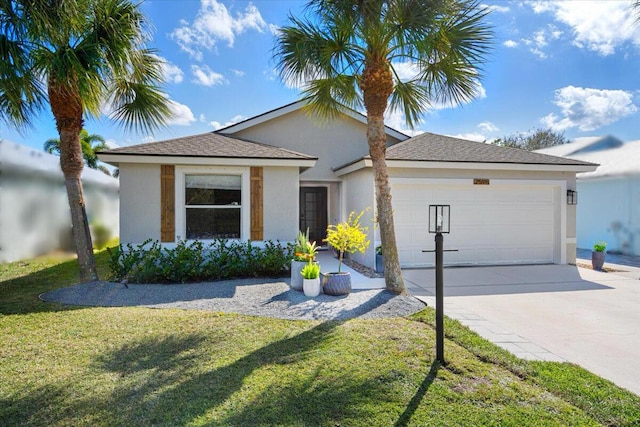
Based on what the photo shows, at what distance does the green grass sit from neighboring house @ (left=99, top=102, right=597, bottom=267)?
455 cm

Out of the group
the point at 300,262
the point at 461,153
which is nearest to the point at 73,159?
the point at 300,262

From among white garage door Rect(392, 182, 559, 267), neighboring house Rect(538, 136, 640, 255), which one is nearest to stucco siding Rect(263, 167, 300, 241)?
white garage door Rect(392, 182, 559, 267)

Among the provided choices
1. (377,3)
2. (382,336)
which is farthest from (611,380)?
(377,3)

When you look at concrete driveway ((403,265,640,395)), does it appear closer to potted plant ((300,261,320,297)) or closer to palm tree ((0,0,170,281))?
potted plant ((300,261,320,297))

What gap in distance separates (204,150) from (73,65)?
12.9ft

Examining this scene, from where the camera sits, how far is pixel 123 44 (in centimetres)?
741

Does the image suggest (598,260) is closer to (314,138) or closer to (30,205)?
(314,138)

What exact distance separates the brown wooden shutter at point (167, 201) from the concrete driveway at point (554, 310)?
647 cm

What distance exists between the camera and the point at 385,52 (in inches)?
295

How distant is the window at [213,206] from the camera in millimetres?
10188

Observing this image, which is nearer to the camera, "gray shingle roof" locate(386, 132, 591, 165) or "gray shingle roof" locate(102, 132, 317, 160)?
"gray shingle roof" locate(102, 132, 317, 160)

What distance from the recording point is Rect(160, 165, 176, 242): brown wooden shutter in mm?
9930

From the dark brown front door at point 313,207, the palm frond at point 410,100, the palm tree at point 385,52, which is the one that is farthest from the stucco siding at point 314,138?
the palm tree at point 385,52

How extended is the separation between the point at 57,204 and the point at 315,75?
10.6m
